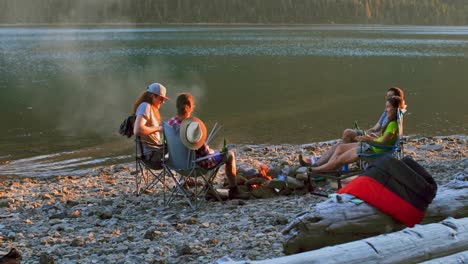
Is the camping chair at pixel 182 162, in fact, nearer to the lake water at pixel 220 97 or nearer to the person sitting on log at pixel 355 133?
the person sitting on log at pixel 355 133

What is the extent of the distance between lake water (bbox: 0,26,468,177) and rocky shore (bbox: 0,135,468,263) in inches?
135

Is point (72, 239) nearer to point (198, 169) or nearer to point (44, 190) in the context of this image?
point (198, 169)

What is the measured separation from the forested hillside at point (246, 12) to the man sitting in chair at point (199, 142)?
16841 cm

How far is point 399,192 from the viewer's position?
466 cm

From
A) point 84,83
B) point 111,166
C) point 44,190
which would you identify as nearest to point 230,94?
point 84,83

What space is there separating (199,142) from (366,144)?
90.1 inches

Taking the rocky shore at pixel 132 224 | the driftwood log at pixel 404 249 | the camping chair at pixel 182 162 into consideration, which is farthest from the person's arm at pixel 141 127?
the driftwood log at pixel 404 249

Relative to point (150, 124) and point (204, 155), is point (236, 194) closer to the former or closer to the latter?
point (204, 155)

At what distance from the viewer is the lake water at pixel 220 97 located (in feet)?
46.4

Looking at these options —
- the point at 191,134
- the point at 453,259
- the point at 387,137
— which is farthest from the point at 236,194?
the point at 453,259

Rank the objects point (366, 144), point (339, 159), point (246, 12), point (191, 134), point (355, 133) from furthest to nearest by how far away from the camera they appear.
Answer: point (246, 12) → point (355, 133) → point (339, 159) → point (366, 144) → point (191, 134)

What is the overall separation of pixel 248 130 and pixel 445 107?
8.84 meters

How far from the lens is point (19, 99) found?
2314 cm

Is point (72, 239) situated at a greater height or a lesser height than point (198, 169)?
lesser
